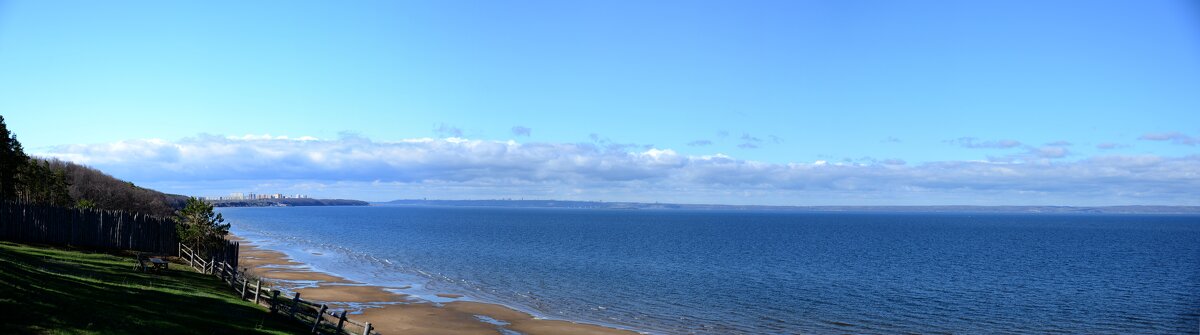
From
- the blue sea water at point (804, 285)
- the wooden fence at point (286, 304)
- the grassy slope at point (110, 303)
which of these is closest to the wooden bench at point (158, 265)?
the grassy slope at point (110, 303)

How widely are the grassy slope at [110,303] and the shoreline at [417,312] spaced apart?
880 centimetres

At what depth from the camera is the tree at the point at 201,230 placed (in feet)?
151

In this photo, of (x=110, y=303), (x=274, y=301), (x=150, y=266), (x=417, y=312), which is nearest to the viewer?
(x=110, y=303)

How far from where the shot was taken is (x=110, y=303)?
23.5 m

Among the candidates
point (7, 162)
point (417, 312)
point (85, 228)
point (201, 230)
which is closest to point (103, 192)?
point (7, 162)

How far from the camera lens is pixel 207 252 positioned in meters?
45.9

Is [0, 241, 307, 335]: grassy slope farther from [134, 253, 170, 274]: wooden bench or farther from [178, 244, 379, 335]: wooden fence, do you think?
[178, 244, 379, 335]: wooden fence

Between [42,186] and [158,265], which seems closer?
[158,265]

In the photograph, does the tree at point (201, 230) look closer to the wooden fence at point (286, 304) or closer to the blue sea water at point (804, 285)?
the wooden fence at point (286, 304)

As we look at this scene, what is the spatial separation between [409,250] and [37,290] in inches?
2821

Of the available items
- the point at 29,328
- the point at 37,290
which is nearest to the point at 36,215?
the point at 37,290

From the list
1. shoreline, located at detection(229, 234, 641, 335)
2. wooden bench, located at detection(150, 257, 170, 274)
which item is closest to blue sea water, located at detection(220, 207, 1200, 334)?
shoreline, located at detection(229, 234, 641, 335)

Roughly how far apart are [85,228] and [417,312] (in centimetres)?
1971

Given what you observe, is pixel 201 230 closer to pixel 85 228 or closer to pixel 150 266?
pixel 85 228
